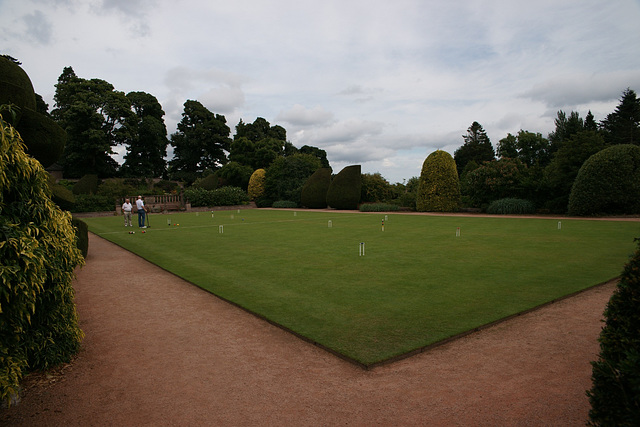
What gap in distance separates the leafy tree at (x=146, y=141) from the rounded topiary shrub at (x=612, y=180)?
51.5 m

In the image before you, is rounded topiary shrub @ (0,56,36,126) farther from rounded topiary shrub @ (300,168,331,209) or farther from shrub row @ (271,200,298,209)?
shrub row @ (271,200,298,209)

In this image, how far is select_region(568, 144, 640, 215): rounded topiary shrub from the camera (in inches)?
837

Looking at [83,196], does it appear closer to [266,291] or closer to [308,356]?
[266,291]

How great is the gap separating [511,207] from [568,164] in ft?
14.8

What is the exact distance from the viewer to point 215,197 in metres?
41.9

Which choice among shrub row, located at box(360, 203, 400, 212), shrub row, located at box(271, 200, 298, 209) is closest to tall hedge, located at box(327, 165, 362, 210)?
shrub row, located at box(360, 203, 400, 212)

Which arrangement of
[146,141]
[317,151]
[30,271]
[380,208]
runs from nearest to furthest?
[30,271] < [380,208] < [146,141] < [317,151]

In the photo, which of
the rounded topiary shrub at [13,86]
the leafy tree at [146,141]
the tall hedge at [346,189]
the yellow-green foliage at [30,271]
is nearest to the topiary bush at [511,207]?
the tall hedge at [346,189]

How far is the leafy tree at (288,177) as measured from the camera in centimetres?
4422

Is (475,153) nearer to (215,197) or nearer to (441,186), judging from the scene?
(441,186)

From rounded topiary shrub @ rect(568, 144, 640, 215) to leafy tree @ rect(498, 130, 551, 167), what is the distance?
4205 centimetres

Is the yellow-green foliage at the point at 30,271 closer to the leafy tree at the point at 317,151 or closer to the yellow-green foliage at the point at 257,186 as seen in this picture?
the yellow-green foliage at the point at 257,186

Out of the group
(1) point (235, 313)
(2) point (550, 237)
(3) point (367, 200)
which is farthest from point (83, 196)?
(2) point (550, 237)

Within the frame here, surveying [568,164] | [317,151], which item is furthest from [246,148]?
[568,164]
